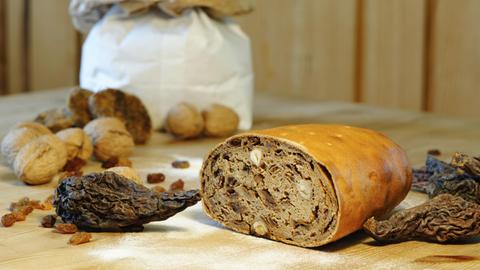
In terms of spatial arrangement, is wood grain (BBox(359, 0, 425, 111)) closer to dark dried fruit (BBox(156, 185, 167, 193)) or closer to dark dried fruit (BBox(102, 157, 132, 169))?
dark dried fruit (BBox(102, 157, 132, 169))

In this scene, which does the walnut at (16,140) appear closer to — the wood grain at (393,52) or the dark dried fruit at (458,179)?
the dark dried fruit at (458,179)

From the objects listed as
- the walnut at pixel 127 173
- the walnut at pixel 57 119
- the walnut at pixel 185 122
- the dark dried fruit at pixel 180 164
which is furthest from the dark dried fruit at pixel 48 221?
the walnut at pixel 185 122

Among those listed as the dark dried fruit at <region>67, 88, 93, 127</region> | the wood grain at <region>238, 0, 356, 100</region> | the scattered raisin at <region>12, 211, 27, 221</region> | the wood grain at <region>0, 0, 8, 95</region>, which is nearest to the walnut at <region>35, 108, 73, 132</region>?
the dark dried fruit at <region>67, 88, 93, 127</region>

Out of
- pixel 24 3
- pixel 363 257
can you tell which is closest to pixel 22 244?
pixel 363 257

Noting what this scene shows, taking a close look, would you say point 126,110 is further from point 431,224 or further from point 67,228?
point 431,224

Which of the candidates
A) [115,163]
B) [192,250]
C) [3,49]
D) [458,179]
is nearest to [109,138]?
[115,163]

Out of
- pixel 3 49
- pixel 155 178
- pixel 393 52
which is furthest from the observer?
pixel 3 49

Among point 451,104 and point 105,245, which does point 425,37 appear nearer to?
point 451,104
